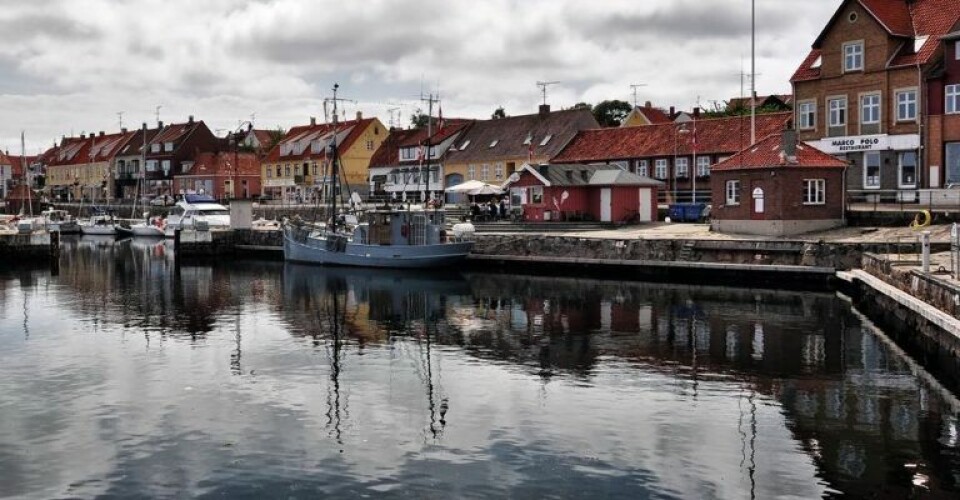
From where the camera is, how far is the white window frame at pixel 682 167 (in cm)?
6838

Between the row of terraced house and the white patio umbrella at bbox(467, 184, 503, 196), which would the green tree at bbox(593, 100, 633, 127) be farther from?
the white patio umbrella at bbox(467, 184, 503, 196)

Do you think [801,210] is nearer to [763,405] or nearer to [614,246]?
[614,246]

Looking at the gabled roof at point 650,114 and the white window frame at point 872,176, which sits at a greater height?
the gabled roof at point 650,114

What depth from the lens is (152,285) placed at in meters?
50.8

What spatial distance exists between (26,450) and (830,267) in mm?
33266

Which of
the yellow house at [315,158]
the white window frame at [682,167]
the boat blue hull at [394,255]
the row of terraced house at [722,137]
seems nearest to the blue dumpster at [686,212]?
the row of terraced house at [722,137]

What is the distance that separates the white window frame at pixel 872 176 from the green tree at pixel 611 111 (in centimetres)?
7255

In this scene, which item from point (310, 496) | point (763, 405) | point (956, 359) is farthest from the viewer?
point (956, 359)

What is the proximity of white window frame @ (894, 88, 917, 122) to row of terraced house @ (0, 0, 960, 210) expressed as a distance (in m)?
0.06

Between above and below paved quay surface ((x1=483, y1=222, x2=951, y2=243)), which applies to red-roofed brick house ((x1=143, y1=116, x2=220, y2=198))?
above

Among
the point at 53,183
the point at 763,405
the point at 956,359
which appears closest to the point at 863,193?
the point at 956,359

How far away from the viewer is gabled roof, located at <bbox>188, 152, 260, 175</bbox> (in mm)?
121750

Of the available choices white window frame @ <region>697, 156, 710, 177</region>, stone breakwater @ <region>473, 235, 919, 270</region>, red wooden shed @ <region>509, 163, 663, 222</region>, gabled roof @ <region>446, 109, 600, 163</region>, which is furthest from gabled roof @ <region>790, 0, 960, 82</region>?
gabled roof @ <region>446, 109, 600, 163</region>

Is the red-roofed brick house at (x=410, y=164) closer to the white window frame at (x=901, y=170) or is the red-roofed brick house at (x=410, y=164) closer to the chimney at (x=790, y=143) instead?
the white window frame at (x=901, y=170)
